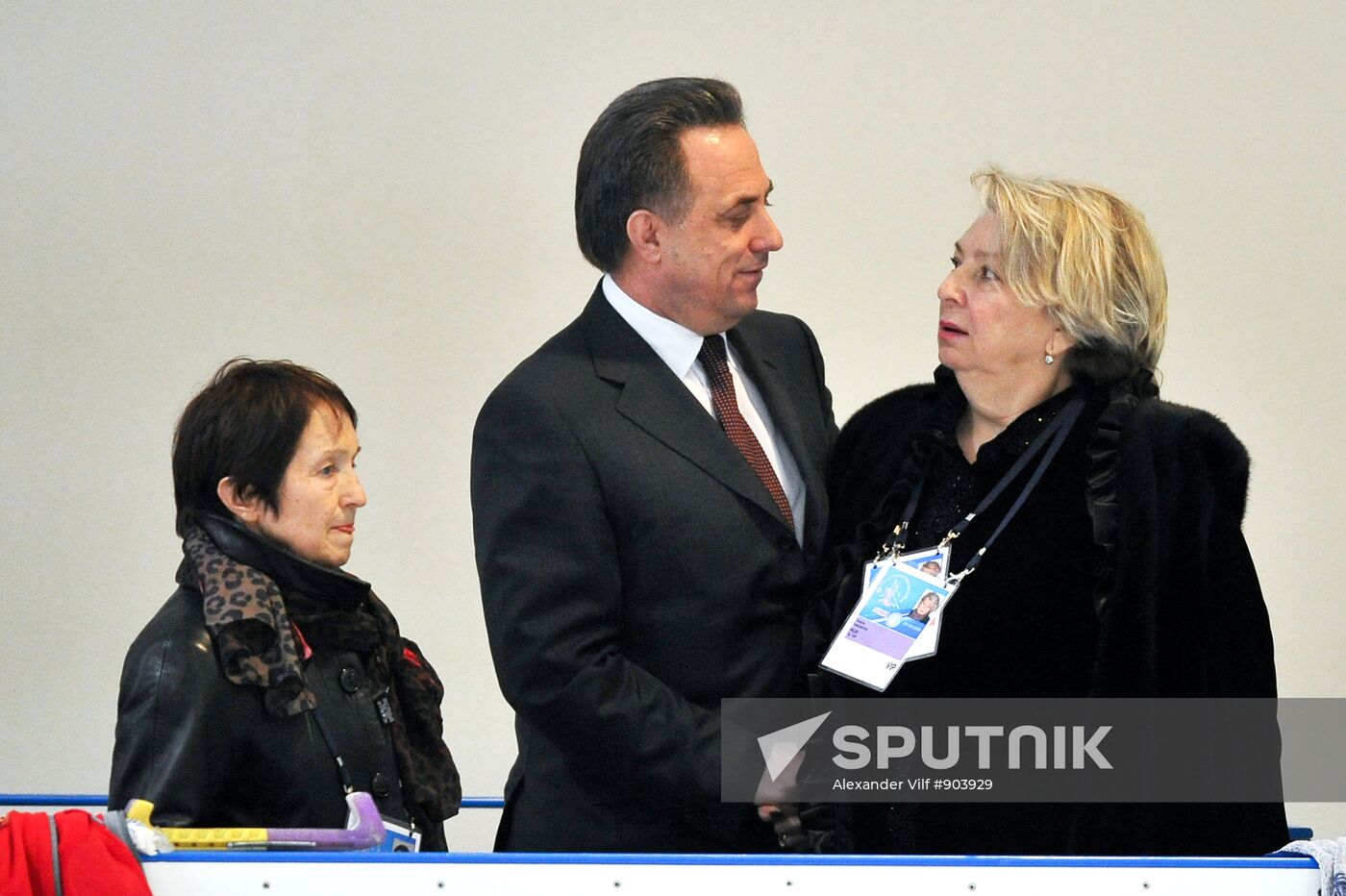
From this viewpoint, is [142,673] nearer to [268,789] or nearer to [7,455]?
[268,789]

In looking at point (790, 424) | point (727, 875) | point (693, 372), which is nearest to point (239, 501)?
point (693, 372)

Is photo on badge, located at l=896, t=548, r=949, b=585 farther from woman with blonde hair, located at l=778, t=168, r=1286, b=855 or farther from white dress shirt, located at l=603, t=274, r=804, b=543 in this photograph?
white dress shirt, located at l=603, t=274, r=804, b=543

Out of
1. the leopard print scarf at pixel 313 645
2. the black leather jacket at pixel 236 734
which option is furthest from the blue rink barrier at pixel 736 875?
the leopard print scarf at pixel 313 645

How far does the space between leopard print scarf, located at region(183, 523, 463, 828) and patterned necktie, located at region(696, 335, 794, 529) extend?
604mm

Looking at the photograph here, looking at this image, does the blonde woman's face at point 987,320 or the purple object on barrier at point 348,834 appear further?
the blonde woman's face at point 987,320

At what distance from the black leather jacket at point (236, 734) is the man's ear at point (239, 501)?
73mm

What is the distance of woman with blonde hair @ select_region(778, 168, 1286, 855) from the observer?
2236 millimetres

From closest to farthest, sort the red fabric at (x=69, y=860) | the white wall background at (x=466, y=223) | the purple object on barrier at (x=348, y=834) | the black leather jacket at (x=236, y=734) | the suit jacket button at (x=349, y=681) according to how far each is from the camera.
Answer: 1. the red fabric at (x=69, y=860)
2. the purple object on barrier at (x=348, y=834)
3. the black leather jacket at (x=236, y=734)
4. the suit jacket button at (x=349, y=681)
5. the white wall background at (x=466, y=223)

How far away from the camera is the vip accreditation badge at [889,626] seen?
7.75 feet

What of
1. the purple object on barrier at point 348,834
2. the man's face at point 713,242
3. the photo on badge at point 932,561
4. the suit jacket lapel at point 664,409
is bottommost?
the purple object on barrier at point 348,834

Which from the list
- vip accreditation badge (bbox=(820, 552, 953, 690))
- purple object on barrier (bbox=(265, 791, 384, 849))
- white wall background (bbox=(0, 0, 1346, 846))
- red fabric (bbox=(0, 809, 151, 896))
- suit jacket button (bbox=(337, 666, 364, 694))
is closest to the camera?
red fabric (bbox=(0, 809, 151, 896))

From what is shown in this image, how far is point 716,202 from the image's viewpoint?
258 cm

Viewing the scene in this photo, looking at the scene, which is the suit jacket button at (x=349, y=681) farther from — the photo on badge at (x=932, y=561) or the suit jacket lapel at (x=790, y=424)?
the photo on badge at (x=932, y=561)

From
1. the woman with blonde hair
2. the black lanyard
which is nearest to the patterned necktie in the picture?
the woman with blonde hair
